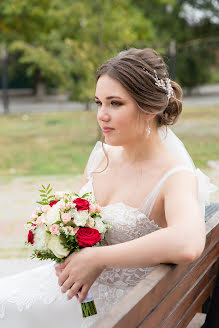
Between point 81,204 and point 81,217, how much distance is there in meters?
0.07

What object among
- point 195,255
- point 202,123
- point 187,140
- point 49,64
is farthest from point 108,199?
point 202,123

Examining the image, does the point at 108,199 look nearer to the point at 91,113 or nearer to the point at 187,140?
the point at 187,140

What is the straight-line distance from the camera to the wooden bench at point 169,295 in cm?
137

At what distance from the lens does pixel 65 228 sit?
186 centimetres

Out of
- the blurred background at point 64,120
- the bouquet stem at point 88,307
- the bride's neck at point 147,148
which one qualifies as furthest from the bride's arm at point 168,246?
the blurred background at point 64,120

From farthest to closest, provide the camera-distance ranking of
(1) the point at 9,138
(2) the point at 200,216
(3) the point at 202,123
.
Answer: (3) the point at 202,123, (1) the point at 9,138, (2) the point at 200,216

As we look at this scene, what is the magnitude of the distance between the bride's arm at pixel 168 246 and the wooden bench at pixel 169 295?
55 mm

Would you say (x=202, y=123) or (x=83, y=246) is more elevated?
(x=83, y=246)

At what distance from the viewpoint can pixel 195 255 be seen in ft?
5.70

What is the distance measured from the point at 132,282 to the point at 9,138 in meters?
11.8

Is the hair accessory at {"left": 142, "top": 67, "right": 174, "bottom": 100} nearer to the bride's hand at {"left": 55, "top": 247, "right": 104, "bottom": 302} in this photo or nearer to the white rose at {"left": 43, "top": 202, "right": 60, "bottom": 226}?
the white rose at {"left": 43, "top": 202, "right": 60, "bottom": 226}

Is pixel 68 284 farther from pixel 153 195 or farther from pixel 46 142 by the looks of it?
pixel 46 142

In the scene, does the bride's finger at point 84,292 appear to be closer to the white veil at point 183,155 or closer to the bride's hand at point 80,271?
the bride's hand at point 80,271

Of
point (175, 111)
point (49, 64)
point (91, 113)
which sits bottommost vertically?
point (91, 113)
